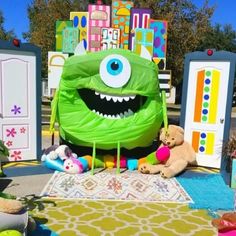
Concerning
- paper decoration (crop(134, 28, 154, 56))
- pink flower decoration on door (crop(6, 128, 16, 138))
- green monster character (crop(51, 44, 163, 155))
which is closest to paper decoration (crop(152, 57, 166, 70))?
paper decoration (crop(134, 28, 154, 56))

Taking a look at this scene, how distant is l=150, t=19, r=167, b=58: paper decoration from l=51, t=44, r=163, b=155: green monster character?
47.1 inches

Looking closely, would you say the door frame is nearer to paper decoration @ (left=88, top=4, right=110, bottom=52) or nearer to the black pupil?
paper decoration @ (left=88, top=4, right=110, bottom=52)

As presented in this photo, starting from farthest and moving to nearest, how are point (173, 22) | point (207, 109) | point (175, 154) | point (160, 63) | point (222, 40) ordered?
point (222, 40), point (173, 22), point (160, 63), point (207, 109), point (175, 154)

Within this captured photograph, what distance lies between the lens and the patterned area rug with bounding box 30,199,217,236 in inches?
152

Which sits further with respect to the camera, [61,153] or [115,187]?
[61,153]

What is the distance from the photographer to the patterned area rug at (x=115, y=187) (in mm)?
4914

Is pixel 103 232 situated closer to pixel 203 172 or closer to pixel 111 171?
pixel 111 171

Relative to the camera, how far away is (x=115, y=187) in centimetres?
528

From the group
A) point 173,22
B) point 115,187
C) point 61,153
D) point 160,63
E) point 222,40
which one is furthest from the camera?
point 222,40

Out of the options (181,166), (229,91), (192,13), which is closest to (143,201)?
(181,166)

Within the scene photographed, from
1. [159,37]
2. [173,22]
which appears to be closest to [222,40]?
[173,22]

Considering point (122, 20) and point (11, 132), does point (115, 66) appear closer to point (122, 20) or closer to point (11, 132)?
point (122, 20)

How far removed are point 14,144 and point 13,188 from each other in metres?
1.52

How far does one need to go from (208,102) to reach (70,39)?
3048mm
